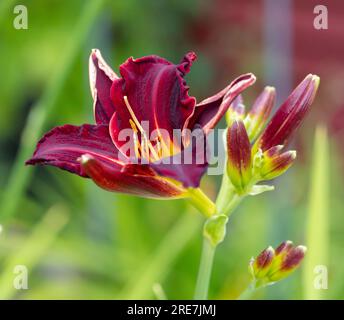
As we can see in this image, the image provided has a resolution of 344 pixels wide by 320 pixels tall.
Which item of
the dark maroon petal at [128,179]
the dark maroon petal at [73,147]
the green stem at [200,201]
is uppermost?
the dark maroon petal at [73,147]

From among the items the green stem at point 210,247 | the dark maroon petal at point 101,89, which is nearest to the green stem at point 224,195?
the green stem at point 210,247

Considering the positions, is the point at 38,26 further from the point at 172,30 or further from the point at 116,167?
the point at 116,167

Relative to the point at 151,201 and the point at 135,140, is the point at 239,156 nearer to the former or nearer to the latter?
the point at 135,140

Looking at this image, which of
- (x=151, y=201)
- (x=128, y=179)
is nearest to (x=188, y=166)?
(x=128, y=179)

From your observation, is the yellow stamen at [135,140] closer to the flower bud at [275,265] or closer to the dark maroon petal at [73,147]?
the dark maroon petal at [73,147]

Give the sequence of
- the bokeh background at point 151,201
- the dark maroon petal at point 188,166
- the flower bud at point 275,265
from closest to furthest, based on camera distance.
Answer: the dark maroon petal at point 188,166 < the flower bud at point 275,265 < the bokeh background at point 151,201

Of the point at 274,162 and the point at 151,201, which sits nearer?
the point at 274,162

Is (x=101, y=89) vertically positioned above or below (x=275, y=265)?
above
